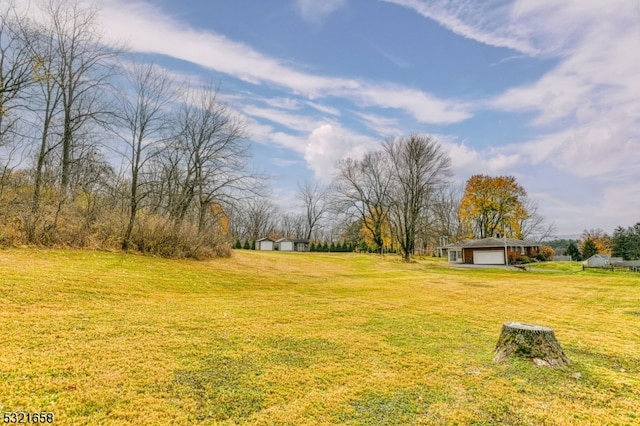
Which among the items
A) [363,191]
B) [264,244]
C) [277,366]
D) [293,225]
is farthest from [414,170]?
[293,225]

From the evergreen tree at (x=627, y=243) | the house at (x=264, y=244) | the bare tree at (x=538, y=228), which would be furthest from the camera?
the house at (x=264, y=244)

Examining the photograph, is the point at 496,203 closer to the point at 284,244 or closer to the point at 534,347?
the point at 284,244

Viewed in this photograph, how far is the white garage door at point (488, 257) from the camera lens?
38562 millimetres

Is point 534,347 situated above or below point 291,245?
below

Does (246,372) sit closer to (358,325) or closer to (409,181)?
(358,325)

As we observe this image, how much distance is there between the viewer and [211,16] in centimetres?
1286

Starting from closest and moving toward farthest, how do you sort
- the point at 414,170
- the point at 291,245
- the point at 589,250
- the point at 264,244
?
the point at 414,170 < the point at 589,250 < the point at 264,244 < the point at 291,245

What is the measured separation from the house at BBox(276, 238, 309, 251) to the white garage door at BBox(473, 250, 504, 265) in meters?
28.8

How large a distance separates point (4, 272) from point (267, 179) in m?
15.4

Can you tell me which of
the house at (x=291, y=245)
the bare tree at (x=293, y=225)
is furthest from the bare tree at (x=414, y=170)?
the bare tree at (x=293, y=225)

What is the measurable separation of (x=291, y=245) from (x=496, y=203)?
3233 cm

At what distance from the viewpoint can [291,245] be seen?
5888 centimetres

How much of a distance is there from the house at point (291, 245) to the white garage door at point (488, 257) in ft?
94.4

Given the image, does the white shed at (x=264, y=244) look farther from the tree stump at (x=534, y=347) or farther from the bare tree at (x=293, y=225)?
the tree stump at (x=534, y=347)
